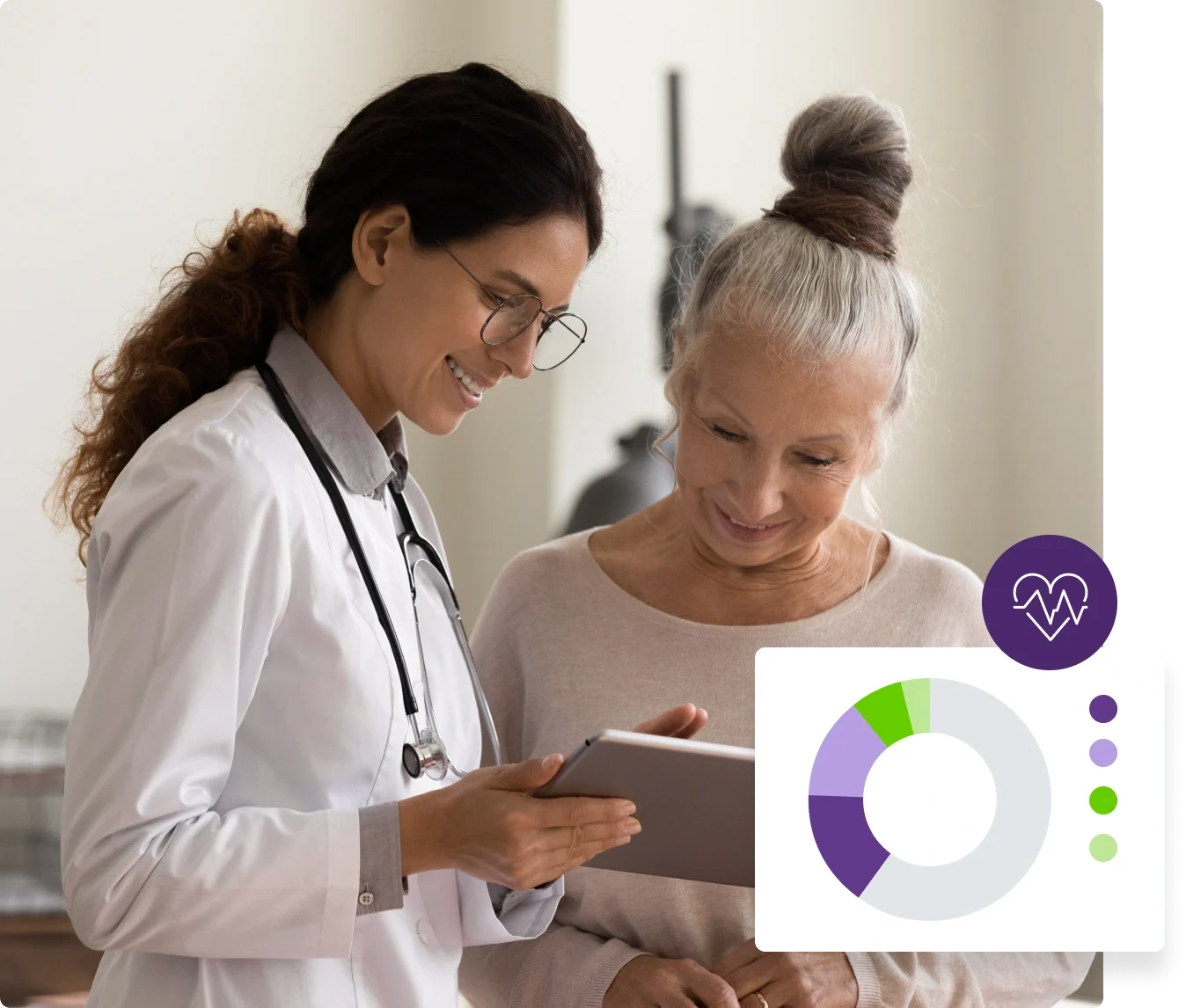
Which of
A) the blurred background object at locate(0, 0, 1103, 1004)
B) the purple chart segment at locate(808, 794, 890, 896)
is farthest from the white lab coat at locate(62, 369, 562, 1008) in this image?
the blurred background object at locate(0, 0, 1103, 1004)

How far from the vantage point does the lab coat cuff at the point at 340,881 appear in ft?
2.99

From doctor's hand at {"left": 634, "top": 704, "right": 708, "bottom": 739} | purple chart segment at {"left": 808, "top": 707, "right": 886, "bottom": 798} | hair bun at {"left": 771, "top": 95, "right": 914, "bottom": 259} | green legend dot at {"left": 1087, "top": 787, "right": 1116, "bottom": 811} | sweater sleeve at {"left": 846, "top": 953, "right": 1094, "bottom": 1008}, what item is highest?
hair bun at {"left": 771, "top": 95, "right": 914, "bottom": 259}

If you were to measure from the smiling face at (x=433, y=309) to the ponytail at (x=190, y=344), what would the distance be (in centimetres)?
6

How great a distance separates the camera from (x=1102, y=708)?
790 millimetres

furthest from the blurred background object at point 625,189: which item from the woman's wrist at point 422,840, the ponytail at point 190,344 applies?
the woman's wrist at point 422,840

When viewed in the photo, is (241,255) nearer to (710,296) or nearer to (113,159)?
(710,296)

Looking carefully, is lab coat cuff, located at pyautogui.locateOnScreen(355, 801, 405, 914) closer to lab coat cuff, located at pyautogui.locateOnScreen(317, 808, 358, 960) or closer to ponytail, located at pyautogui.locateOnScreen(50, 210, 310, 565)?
lab coat cuff, located at pyautogui.locateOnScreen(317, 808, 358, 960)

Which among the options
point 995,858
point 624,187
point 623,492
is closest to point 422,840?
point 995,858

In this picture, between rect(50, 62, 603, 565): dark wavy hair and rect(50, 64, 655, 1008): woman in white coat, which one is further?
rect(50, 62, 603, 565): dark wavy hair

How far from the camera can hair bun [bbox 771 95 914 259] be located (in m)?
1.33

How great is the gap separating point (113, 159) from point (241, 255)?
1.67m

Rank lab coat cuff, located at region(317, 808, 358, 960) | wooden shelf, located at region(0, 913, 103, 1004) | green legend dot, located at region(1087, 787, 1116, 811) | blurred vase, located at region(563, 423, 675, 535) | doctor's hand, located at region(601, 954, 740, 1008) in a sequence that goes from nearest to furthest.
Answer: green legend dot, located at region(1087, 787, 1116, 811) < lab coat cuff, located at region(317, 808, 358, 960) < doctor's hand, located at region(601, 954, 740, 1008) < wooden shelf, located at region(0, 913, 103, 1004) < blurred vase, located at region(563, 423, 675, 535)

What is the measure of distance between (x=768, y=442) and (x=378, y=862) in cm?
59

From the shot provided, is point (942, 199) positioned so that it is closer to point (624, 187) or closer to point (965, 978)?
point (624, 187)
